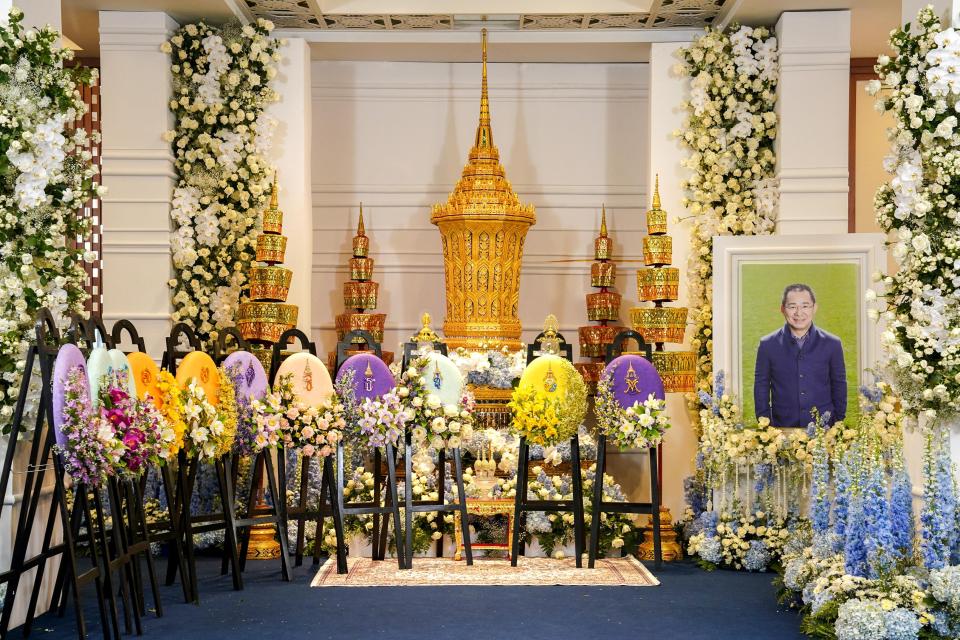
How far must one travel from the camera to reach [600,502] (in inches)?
290

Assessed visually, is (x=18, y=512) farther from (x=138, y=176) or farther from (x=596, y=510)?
(x=138, y=176)

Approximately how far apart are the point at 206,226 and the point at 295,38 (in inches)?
73.6

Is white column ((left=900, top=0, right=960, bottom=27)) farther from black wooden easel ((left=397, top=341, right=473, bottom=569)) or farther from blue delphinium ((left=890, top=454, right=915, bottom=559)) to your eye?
black wooden easel ((left=397, top=341, right=473, bottom=569))

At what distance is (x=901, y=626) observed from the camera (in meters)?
5.07

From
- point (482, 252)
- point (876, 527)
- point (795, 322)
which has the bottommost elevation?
point (876, 527)

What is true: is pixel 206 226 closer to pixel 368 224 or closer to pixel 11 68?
pixel 368 224

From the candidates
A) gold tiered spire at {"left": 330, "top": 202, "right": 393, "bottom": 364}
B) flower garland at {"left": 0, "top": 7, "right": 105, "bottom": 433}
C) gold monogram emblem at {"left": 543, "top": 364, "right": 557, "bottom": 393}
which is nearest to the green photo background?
gold monogram emblem at {"left": 543, "top": 364, "right": 557, "bottom": 393}

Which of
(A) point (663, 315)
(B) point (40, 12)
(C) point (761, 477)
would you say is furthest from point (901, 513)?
(B) point (40, 12)

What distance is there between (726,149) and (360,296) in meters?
3.34

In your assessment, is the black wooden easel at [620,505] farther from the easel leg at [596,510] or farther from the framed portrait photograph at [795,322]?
the framed portrait photograph at [795,322]

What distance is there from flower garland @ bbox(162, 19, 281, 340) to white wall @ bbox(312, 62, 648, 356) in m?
1.27

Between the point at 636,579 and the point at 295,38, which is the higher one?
the point at 295,38

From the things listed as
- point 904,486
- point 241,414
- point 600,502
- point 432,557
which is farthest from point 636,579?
point 241,414

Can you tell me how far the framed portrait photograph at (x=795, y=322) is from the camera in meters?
7.97
